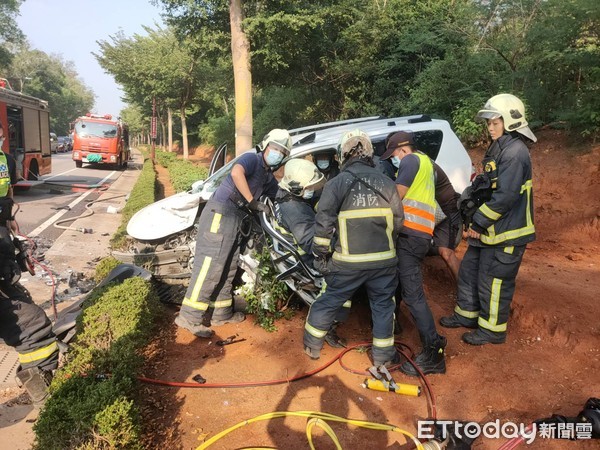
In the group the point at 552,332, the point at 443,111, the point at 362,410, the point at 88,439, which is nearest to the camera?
the point at 88,439

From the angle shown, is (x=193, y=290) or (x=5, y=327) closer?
(x=5, y=327)

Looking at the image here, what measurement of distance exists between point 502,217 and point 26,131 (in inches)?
Result: 505

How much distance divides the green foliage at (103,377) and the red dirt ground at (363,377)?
1.01ft

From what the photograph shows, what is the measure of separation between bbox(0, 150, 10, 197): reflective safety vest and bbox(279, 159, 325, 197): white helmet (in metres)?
2.31

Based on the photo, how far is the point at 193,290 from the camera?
4.00 m

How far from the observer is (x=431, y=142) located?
5.30 meters

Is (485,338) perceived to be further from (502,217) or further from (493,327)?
(502,217)

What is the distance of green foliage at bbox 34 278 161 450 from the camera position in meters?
2.32

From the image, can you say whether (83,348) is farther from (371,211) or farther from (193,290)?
(371,211)

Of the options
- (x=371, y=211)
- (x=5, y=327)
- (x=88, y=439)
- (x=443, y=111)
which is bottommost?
(x=88, y=439)

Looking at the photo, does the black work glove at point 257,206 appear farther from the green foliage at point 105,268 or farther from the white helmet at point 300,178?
the green foliage at point 105,268

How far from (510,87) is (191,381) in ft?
29.9

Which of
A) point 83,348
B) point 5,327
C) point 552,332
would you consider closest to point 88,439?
point 83,348

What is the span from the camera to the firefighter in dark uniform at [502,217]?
3463 millimetres
